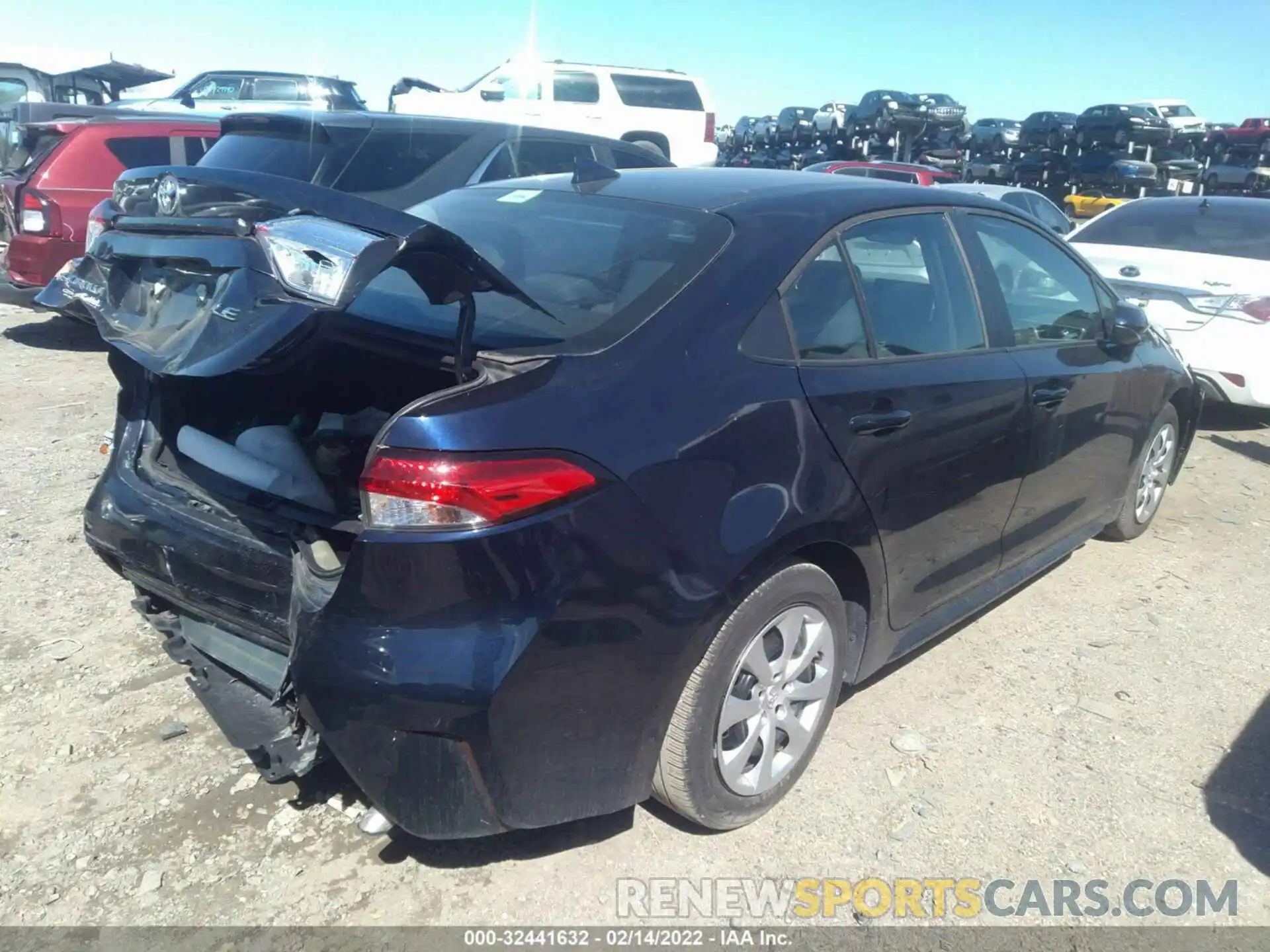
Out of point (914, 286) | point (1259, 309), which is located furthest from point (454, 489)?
point (1259, 309)

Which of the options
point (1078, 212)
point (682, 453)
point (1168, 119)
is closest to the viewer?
point (682, 453)

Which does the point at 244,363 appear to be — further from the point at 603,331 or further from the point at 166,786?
the point at 166,786

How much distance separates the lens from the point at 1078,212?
20.9 m

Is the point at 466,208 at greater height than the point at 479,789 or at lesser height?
greater

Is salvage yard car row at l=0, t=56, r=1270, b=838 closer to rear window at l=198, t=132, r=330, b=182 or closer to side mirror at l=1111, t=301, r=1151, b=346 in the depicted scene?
side mirror at l=1111, t=301, r=1151, b=346

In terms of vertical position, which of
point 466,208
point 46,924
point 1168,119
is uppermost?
point 1168,119

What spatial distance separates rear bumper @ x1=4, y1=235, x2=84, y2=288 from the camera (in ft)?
26.3

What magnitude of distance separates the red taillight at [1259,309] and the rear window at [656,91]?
A: 10.7 m

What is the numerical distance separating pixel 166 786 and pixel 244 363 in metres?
1.31

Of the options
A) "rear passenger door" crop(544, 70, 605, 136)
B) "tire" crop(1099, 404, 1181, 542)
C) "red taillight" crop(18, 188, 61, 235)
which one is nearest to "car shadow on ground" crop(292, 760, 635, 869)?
"tire" crop(1099, 404, 1181, 542)

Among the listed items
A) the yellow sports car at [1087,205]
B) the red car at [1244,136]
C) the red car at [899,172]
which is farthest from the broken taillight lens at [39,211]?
the red car at [1244,136]

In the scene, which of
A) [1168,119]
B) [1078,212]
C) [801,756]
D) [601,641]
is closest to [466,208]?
[601,641]

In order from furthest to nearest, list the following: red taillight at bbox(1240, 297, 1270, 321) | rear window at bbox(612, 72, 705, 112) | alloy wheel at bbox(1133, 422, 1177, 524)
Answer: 1. rear window at bbox(612, 72, 705, 112)
2. red taillight at bbox(1240, 297, 1270, 321)
3. alloy wheel at bbox(1133, 422, 1177, 524)

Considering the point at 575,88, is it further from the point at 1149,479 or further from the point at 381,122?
the point at 1149,479
